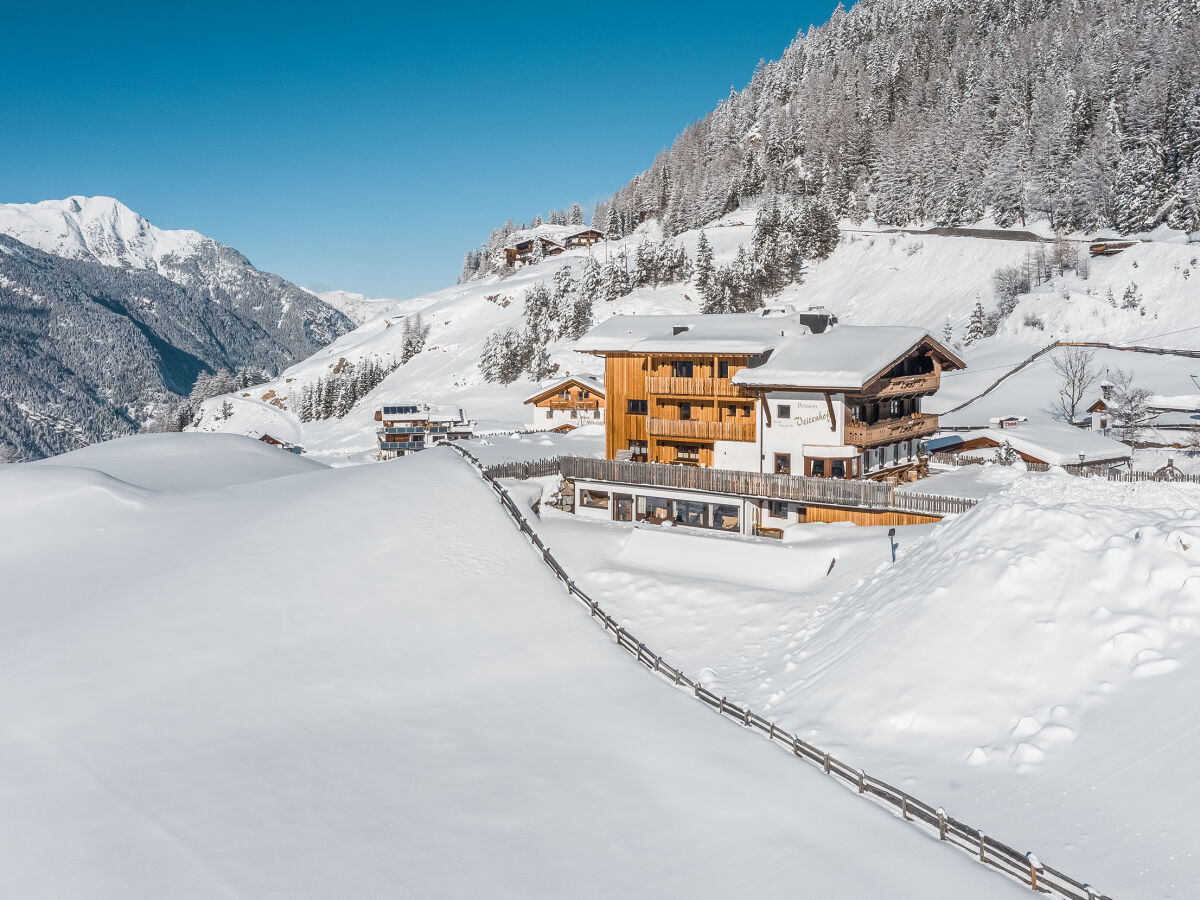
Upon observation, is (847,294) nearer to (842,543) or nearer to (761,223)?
(761,223)

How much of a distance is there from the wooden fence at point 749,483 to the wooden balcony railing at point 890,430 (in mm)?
2999

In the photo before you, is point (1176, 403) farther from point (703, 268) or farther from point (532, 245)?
point (532, 245)

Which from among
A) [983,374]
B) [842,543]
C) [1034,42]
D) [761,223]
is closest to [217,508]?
[842,543]

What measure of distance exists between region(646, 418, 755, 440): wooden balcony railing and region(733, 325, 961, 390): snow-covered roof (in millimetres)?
2668

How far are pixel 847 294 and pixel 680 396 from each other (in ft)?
202

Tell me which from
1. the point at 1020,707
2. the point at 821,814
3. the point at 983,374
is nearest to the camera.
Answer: the point at 821,814

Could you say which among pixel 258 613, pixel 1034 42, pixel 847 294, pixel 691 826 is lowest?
pixel 691 826

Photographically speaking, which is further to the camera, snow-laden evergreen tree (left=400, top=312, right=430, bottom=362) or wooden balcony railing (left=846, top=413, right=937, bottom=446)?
snow-laden evergreen tree (left=400, top=312, right=430, bottom=362)

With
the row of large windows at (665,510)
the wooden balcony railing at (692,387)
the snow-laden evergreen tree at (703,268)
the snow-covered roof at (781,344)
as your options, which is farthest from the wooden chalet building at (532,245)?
the row of large windows at (665,510)

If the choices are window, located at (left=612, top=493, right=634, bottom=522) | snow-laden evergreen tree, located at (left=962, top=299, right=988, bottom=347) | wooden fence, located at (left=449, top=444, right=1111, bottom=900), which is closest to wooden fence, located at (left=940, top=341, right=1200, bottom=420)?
snow-laden evergreen tree, located at (left=962, top=299, right=988, bottom=347)

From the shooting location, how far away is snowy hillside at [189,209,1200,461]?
67000mm

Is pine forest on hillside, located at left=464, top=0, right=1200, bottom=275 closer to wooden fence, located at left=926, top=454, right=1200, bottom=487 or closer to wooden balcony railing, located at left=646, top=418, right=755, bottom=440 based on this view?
wooden fence, located at left=926, top=454, right=1200, bottom=487

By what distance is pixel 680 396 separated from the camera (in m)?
38.5

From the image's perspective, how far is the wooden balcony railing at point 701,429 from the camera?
36.7 m
